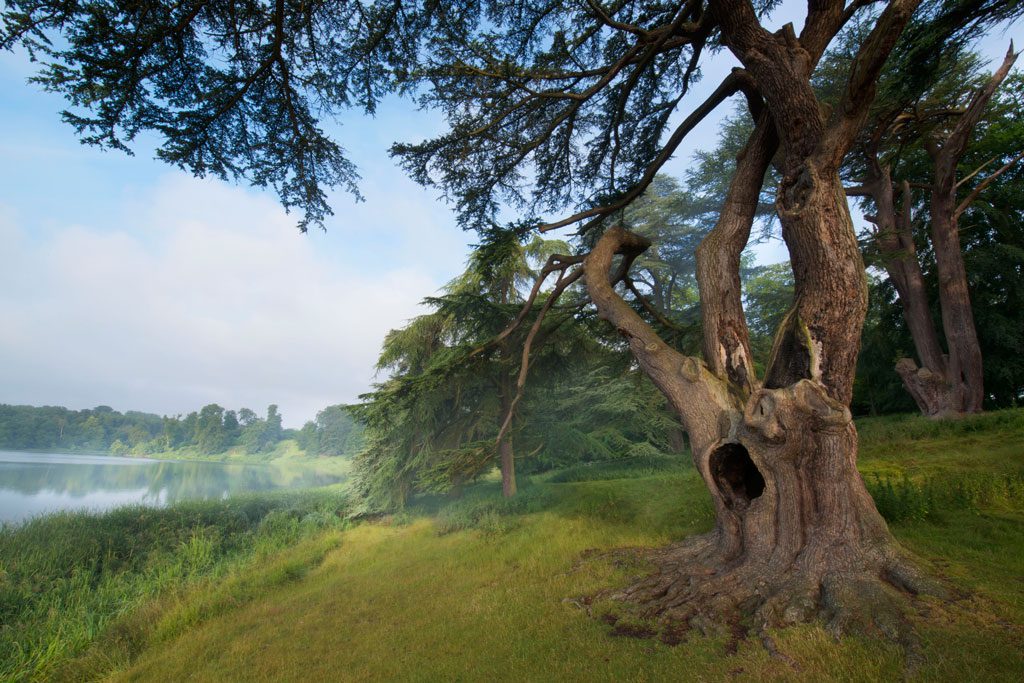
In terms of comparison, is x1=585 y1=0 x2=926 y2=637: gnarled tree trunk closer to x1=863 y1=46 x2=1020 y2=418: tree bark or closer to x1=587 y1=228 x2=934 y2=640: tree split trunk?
x1=587 y1=228 x2=934 y2=640: tree split trunk

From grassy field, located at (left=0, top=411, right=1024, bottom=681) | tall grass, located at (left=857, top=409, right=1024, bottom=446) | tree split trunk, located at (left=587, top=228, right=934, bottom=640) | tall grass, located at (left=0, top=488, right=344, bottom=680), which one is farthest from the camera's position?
tall grass, located at (left=857, top=409, right=1024, bottom=446)

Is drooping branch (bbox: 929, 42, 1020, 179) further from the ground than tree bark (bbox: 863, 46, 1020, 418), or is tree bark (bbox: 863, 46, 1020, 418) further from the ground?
drooping branch (bbox: 929, 42, 1020, 179)

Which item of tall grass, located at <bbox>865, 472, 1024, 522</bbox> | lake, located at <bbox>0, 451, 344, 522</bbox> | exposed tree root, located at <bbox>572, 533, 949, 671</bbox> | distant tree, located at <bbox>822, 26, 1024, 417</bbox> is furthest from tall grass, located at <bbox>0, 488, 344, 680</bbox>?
distant tree, located at <bbox>822, 26, 1024, 417</bbox>

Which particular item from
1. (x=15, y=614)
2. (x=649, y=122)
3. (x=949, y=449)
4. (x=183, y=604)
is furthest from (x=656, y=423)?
(x=15, y=614)

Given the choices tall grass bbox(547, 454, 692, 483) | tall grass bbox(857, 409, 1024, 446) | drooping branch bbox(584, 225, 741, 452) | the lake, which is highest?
drooping branch bbox(584, 225, 741, 452)

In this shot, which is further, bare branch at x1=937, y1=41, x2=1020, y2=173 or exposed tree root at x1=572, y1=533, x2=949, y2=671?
bare branch at x1=937, y1=41, x2=1020, y2=173

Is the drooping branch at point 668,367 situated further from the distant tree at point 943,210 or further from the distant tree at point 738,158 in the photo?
the distant tree at point 943,210

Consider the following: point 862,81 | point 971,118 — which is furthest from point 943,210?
point 862,81

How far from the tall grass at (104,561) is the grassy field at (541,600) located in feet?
0.50

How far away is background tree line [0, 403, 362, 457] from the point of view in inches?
3091

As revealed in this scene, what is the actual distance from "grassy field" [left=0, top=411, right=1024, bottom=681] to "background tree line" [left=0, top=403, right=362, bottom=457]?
68.3 meters

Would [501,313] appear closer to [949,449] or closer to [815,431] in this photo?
[815,431]

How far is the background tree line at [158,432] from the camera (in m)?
78.5

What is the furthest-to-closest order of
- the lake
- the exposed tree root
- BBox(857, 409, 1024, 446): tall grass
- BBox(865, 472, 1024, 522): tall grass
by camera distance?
the lake, BBox(857, 409, 1024, 446): tall grass, BBox(865, 472, 1024, 522): tall grass, the exposed tree root
